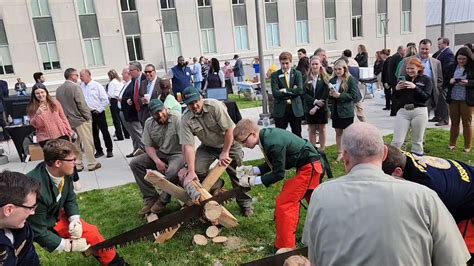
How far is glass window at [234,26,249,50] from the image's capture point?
101 feet

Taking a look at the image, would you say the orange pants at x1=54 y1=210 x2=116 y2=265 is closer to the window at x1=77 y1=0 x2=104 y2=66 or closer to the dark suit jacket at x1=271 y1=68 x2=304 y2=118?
the dark suit jacket at x1=271 y1=68 x2=304 y2=118

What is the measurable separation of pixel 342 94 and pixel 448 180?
399 cm

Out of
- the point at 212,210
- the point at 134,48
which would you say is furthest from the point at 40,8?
the point at 212,210

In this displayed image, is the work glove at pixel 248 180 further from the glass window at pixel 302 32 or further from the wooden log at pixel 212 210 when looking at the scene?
the glass window at pixel 302 32

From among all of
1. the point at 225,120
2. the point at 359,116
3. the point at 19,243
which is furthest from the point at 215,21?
the point at 19,243

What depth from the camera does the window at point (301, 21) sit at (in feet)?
106

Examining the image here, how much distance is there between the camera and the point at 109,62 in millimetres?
→ 27969

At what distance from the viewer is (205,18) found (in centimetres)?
2977

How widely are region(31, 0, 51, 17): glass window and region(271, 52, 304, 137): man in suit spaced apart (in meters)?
24.0

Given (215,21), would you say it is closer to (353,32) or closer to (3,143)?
(353,32)

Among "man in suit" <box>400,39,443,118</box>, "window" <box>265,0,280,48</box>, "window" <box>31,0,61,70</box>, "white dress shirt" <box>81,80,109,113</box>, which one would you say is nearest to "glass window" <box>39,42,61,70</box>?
"window" <box>31,0,61,70</box>

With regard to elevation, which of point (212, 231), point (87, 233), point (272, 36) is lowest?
point (212, 231)

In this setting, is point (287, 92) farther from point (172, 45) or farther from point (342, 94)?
point (172, 45)

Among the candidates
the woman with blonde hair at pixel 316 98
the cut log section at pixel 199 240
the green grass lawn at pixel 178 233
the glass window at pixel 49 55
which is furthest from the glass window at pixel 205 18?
the cut log section at pixel 199 240
